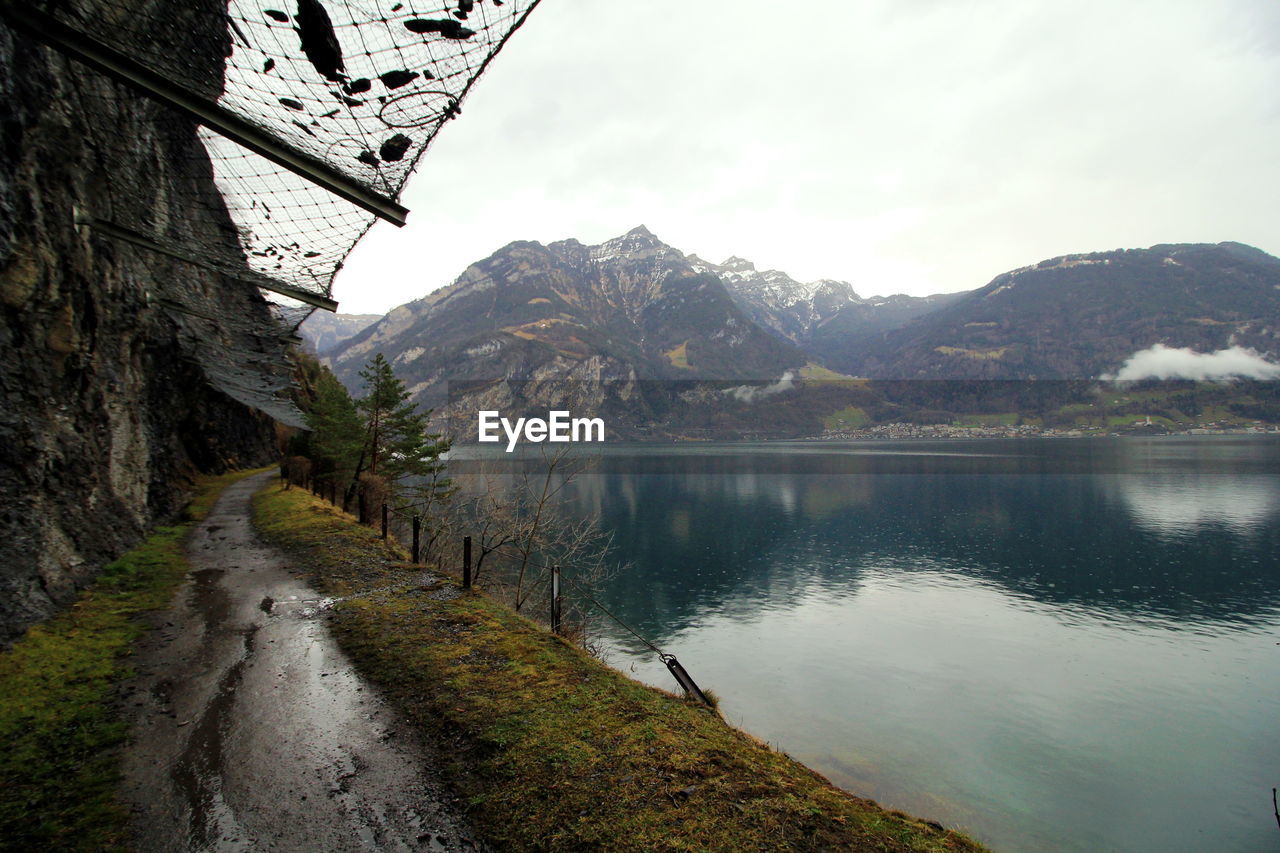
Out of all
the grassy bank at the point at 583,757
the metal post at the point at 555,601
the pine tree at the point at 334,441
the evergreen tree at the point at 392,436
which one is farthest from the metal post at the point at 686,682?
the pine tree at the point at 334,441

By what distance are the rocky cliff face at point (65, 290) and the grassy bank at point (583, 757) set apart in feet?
14.0

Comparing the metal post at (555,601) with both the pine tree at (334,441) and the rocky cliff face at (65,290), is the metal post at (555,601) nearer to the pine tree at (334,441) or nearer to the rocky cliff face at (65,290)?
the rocky cliff face at (65,290)

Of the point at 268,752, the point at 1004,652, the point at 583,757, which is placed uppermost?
the point at 268,752

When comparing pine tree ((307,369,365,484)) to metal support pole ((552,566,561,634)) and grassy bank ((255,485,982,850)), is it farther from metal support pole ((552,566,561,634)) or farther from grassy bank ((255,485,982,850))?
metal support pole ((552,566,561,634))

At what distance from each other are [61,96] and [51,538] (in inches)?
248

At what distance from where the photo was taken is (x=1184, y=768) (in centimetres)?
1692

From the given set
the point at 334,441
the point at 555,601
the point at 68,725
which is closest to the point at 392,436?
the point at 334,441

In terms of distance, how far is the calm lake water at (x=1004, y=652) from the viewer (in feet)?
50.7

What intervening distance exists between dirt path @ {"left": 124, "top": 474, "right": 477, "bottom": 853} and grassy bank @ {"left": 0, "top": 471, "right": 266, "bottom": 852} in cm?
23

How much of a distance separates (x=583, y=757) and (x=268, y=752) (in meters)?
3.25

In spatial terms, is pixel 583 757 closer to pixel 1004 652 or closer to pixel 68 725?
pixel 68 725

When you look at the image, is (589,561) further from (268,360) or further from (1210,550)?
(1210,550)

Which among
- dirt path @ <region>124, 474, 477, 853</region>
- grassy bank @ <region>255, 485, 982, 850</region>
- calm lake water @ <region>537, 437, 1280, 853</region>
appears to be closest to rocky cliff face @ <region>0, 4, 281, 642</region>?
dirt path @ <region>124, 474, 477, 853</region>

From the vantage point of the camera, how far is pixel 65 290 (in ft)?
28.6
